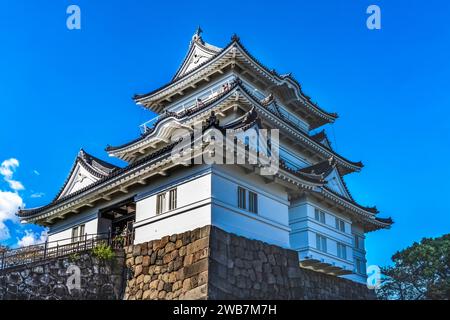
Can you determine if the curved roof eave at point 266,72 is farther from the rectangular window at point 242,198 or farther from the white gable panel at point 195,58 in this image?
the rectangular window at point 242,198

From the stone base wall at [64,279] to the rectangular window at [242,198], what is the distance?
5.89 m

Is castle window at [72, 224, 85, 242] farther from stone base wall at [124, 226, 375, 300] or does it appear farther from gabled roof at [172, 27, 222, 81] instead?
gabled roof at [172, 27, 222, 81]

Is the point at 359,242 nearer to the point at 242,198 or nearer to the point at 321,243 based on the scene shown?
the point at 321,243

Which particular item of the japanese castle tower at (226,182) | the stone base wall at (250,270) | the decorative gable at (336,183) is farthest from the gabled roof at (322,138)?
the stone base wall at (250,270)

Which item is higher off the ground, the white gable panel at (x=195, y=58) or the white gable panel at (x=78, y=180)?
the white gable panel at (x=195, y=58)

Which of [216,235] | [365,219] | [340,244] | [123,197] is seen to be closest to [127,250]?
[123,197]

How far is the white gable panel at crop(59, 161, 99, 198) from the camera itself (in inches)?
1070

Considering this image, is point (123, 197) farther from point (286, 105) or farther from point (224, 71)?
point (286, 105)

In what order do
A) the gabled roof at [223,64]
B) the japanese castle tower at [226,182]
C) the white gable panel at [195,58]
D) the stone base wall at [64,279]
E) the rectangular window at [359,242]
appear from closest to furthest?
1. the stone base wall at [64,279]
2. the japanese castle tower at [226,182]
3. the gabled roof at [223,64]
4. the rectangular window at [359,242]
5. the white gable panel at [195,58]

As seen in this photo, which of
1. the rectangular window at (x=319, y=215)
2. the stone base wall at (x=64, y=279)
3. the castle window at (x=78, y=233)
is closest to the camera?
the stone base wall at (x=64, y=279)

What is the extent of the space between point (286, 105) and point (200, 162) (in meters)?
16.9

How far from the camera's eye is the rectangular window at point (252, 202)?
73.6 ft

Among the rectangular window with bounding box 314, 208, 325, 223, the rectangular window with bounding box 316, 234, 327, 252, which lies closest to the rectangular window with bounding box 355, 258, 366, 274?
the rectangular window with bounding box 316, 234, 327, 252

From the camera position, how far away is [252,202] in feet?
74.1
